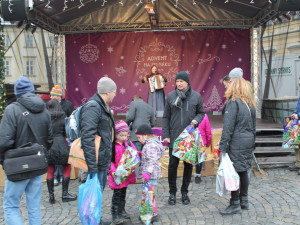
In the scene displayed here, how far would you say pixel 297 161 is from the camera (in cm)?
619

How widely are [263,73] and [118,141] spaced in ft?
29.1

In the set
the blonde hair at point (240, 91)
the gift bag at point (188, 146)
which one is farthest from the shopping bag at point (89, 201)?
the blonde hair at point (240, 91)

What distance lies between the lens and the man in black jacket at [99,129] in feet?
10.2

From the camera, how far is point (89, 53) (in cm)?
1175

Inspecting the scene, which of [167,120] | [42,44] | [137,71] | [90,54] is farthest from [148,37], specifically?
[167,120]

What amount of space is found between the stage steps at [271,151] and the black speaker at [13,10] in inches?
241

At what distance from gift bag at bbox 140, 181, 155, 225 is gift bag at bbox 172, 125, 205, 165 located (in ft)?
2.42

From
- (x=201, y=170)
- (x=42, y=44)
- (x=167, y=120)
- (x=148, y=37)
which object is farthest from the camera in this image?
(x=148, y=37)

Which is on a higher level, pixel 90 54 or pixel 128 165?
pixel 90 54

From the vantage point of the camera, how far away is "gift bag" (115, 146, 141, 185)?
358 centimetres

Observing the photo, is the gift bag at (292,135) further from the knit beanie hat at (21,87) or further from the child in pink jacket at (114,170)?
the knit beanie hat at (21,87)

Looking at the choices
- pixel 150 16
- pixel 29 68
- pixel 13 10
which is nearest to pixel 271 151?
pixel 150 16

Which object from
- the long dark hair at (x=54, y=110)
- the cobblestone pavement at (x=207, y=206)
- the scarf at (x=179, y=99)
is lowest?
the cobblestone pavement at (x=207, y=206)

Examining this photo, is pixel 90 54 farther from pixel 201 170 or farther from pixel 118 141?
pixel 118 141
